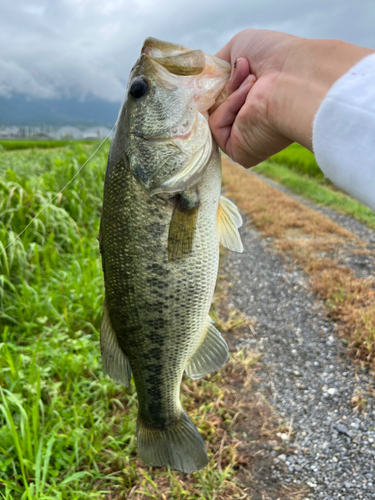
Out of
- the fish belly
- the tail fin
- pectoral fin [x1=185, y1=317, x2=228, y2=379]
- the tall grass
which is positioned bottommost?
the tall grass

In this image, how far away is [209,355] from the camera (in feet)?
5.74

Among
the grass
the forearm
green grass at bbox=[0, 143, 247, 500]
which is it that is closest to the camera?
the forearm

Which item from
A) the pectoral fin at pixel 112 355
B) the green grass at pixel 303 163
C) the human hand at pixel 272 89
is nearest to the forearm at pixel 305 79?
the human hand at pixel 272 89

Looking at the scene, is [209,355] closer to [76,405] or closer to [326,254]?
[76,405]

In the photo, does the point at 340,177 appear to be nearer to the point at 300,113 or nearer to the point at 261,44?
the point at 300,113

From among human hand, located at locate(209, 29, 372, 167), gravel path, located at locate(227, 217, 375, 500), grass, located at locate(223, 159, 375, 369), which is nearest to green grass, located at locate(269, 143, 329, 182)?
grass, located at locate(223, 159, 375, 369)

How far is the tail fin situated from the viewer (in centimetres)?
171

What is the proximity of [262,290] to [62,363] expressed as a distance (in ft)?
9.16

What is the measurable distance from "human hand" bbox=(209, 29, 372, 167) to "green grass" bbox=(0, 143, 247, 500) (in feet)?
6.31

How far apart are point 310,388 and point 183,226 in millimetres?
2303

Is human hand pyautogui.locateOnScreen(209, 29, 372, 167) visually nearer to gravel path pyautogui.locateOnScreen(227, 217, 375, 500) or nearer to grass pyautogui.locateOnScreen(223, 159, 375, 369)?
gravel path pyautogui.locateOnScreen(227, 217, 375, 500)

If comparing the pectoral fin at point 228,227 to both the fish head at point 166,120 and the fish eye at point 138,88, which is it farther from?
the fish eye at point 138,88

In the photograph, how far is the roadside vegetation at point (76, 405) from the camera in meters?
2.10

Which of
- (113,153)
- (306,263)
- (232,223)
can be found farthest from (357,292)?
(113,153)
